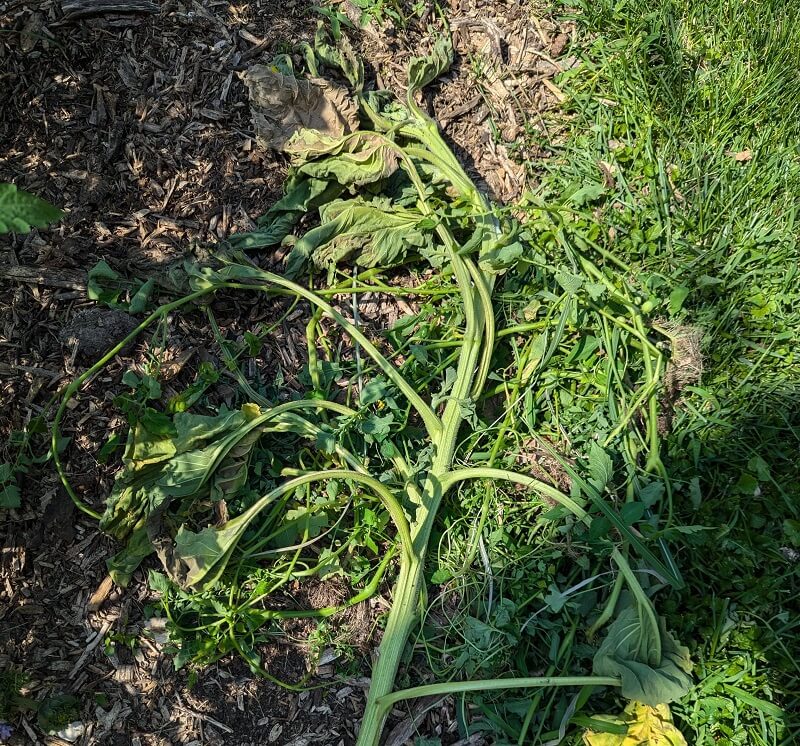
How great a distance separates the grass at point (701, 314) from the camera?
92.7 inches

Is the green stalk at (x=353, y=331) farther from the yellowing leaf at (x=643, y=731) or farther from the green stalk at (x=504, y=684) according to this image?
the yellowing leaf at (x=643, y=731)

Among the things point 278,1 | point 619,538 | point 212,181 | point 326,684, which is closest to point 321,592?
point 326,684

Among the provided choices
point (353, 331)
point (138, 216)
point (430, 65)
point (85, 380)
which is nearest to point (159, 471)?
point (85, 380)

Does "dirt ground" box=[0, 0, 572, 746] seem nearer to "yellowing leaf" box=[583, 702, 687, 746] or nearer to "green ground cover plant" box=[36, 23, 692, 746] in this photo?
"green ground cover plant" box=[36, 23, 692, 746]

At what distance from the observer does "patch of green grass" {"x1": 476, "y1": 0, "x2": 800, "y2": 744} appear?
2.37 m

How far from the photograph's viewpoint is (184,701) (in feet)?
7.70

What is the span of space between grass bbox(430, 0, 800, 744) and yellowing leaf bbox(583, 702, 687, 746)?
0.43 ft

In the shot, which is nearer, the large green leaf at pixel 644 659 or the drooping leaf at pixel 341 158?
the large green leaf at pixel 644 659

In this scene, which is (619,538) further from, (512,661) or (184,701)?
(184,701)

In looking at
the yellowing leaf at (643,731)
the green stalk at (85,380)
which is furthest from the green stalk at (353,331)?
the yellowing leaf at (643,731)

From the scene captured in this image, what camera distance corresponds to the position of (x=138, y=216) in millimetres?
2725

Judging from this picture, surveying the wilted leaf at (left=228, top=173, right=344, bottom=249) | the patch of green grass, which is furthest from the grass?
the wilted leaf at (left=228, top=173, right=344, bottom=249)

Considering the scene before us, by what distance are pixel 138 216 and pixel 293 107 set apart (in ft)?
2.49

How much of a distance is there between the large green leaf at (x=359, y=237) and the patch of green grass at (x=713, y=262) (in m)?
0.55
